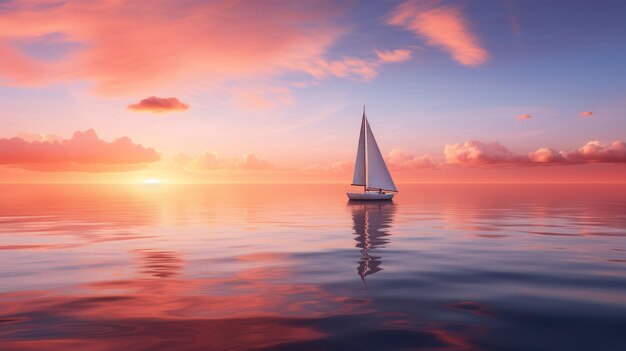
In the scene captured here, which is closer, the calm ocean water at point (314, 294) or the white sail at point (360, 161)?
the calm ocean water at point (314, 294)

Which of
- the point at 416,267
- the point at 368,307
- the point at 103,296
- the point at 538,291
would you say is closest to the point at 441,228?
the point at 416,267

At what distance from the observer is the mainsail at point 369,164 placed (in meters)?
75.9

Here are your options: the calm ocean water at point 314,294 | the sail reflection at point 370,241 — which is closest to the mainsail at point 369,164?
the sail reflection at point 370,241

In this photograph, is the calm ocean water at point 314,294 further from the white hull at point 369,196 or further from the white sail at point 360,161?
the white sail at point 360,161

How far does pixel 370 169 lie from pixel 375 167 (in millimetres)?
985

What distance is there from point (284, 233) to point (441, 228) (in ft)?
46.4

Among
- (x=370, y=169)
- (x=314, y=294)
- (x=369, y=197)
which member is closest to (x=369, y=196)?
(x=369, y=197)

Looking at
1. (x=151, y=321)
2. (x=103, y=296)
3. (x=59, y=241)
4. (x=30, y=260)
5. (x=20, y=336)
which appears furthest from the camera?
(x=59, y=241)

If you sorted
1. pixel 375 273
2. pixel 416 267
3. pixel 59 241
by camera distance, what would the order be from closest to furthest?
1. pixel 375 273
2. pixel 416 267
3. pixel 59 241

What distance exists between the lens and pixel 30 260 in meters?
22.0

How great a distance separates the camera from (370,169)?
2995 inches

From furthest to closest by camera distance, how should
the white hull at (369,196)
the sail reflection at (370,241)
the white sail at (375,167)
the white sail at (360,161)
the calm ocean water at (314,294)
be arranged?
the white sail at (360,161) < the white sail at (375,167) < the white hull at (369,196) < the sail reflection at (370,241) < the calm ocean water at (314,294)

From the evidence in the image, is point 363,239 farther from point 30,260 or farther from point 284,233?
point 30,260

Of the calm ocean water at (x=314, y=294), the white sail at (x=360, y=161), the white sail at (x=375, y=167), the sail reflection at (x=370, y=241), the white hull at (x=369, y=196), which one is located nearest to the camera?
the calm ocean water at (x=314, y=294)
